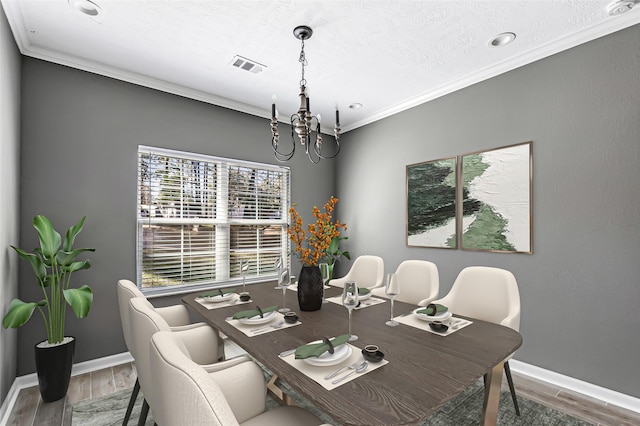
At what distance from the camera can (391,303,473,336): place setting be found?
159 centimetres

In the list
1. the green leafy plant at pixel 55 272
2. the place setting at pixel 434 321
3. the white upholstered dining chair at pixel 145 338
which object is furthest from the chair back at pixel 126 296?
the place setting at pixel 434 321

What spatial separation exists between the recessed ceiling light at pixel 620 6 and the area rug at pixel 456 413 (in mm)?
2792

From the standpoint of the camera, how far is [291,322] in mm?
1727

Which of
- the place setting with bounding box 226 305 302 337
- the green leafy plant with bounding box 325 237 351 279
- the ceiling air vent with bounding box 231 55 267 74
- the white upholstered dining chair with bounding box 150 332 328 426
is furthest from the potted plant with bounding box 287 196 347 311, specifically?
the green leafy plant with bounding box 325 237 351 279

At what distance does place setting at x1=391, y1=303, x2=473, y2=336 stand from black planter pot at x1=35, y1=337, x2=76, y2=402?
2.46 meters

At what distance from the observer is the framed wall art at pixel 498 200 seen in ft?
8.92

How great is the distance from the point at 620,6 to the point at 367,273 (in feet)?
9.02

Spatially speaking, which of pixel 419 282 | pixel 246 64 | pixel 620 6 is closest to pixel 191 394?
pixel 419 282

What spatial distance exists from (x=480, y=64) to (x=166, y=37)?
9.11ft

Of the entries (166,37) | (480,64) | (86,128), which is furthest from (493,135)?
(86,128)

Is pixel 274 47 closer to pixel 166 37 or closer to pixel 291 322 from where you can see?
pixel 166 37

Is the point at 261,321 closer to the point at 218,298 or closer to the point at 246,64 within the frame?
the point at 218,298

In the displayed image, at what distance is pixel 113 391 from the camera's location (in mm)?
2410

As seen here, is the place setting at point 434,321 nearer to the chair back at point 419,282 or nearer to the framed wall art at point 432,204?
the chair back at point 419,282
